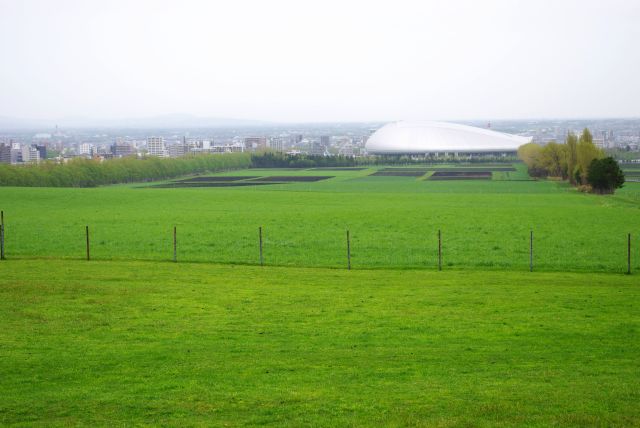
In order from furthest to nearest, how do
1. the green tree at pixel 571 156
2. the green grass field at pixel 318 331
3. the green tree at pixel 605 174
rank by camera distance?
the green tree at pixel 571 156
the green tree at pixel 605 174
the green grass field at pixel 318 331

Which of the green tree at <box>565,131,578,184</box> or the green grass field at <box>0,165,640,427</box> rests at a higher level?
the green tree at <box>565,131,578,184</box>

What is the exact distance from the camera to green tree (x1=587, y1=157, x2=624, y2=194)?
214 feet

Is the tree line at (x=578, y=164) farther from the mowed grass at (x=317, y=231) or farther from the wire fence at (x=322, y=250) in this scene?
the wire fence at (x=322, y=250)

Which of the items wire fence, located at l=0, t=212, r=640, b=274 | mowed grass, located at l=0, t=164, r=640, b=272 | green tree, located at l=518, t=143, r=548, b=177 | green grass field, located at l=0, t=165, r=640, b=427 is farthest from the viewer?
green tree, located at l=518, t=143, r=548, b=177

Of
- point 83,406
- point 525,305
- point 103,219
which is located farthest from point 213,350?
point 103,219

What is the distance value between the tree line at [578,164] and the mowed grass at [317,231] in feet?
22.7

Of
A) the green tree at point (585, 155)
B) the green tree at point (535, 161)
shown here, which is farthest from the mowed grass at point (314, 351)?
the green tree at point (535, 161)

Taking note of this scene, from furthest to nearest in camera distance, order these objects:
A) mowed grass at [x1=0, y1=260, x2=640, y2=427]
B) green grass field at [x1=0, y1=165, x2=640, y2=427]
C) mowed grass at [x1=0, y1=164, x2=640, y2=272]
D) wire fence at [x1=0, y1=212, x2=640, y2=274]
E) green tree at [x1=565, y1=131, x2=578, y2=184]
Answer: green tree at [x1=565, y1=131, x2=578, y2=184]
mowed grass at [x1=0, y1=164, x2=640, y2=272]
wire fence at [x1=0, y1=212, x2=640, y2=274]
green grass field at [x1=0, y1=165, x2=640, y2=427]
mowed grass at [x1=0, y1=260, x2=640, y2=427]

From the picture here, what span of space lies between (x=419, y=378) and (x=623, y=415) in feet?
9.02

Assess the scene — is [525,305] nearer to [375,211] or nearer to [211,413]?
[211,413]

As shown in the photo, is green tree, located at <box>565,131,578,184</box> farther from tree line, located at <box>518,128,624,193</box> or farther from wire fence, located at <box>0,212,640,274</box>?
wire fence, located at <box>0,212,640,274</box>

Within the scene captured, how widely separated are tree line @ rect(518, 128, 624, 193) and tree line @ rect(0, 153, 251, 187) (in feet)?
155

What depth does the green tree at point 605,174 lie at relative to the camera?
65125 millimetres

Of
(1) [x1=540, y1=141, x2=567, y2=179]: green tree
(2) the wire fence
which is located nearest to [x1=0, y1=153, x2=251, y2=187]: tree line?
(1) [x1=540, y1=141, x2=567, y2=179]: green tree
